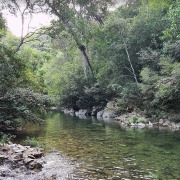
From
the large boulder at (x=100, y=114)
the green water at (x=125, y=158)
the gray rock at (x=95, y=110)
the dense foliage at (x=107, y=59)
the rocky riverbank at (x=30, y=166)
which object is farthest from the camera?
the gray rock at (x=95, y=110)

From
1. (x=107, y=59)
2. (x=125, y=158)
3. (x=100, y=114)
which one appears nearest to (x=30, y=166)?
(x=125, y=158)

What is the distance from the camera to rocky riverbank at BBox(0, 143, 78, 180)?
16.8ft

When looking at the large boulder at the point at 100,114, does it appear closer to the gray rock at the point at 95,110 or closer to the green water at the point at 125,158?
the gray rock at the point at 95,110

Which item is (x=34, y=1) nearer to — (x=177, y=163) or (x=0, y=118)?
(x=0, y=118)

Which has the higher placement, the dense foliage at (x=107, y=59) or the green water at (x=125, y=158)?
the dense foliage at (x=107, y=59)

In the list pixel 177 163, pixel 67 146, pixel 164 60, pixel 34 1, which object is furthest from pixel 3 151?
pixel 164 60

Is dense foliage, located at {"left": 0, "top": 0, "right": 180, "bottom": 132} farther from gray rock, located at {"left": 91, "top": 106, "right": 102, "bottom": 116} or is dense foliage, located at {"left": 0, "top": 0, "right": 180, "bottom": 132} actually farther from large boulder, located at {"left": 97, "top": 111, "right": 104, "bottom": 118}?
large boulder, located at {"left": 97, "top": 111, "right": 104, "bottom": 118}

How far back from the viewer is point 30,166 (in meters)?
5.66

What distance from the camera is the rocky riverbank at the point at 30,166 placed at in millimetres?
5121

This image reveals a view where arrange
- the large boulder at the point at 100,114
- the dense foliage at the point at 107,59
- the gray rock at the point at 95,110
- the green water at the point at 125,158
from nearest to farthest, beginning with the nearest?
the green water at the point at 125,158 < the dense foliage at the point at 107,59 < the large boulder at the point at 100,114 < the gray rock at the point at 95,110

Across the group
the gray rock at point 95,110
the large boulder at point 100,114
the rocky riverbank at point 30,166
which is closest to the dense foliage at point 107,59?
the gray rock at point 95,110

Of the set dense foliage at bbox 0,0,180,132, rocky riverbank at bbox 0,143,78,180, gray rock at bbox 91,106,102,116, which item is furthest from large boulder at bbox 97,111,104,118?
rocky riverbank at bbox 0,143,78,180

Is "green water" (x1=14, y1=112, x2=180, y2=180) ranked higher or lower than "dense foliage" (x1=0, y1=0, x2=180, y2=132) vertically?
lower

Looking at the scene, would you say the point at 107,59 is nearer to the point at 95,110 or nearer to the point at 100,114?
the point at 100,114
